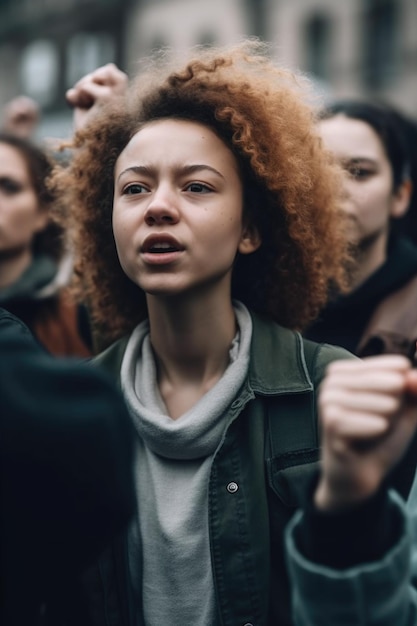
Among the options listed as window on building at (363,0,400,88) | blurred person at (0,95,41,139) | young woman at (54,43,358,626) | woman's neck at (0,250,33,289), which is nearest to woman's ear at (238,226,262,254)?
young woman at (54,43,358,626)

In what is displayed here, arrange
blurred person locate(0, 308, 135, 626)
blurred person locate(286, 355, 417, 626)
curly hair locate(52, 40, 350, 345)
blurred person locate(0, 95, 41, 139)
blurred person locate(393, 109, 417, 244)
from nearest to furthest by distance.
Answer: blurred person locate(0, 308, 135, 626) < blurred person locate(286, 355, 417, 626) < curly hair locate(52, 40, 350, 345) < blurred person locate(393, 109, 417, 244) < blurred person locate(0, 95, 41, 139)

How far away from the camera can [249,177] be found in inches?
102

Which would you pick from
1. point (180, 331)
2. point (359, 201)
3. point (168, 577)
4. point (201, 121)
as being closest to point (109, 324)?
→ point (180, 331)

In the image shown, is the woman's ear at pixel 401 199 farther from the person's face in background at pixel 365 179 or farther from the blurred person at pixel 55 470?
the blurred person at pixel 55 470

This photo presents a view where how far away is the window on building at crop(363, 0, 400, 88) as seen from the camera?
2800cm

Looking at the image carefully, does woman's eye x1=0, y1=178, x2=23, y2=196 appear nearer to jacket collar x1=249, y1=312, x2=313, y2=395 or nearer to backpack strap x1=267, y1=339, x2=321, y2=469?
jacket collar x1=249, y1=312, x2=313, y2=395

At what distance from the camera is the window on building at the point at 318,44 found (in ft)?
98.0

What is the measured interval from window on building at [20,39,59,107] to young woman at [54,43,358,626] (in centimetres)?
3689

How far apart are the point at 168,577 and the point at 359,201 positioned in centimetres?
196

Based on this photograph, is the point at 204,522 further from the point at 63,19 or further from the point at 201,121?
the point at 63,19

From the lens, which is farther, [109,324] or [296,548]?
[109,324]

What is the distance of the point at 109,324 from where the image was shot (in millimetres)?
2896

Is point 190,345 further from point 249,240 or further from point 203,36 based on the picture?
point 203,36

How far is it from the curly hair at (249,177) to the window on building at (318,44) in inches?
1100
